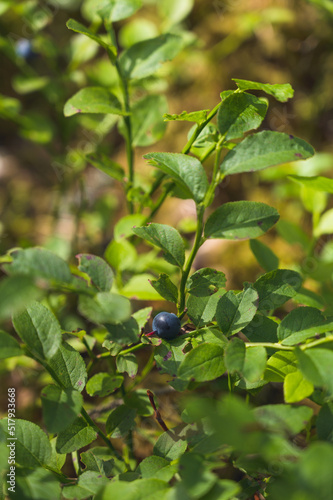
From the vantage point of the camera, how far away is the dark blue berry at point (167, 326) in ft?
2.09

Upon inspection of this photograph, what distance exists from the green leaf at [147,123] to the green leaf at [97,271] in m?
0.44

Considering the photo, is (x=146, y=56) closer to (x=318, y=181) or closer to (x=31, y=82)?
(x=318, y=181)

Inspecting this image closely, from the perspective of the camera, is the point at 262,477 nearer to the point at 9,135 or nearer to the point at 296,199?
the point at 296,199

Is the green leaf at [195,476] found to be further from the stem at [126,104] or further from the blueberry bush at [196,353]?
the stem at [126,104]

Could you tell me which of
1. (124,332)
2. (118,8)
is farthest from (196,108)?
(124,332)

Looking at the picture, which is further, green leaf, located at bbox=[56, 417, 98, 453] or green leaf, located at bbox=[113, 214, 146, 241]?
green leaf, located at bbox=[113, 214, 146, 241]

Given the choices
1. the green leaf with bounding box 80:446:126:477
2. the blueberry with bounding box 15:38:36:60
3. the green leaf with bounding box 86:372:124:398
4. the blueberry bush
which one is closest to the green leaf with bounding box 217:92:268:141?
the blueberry bush

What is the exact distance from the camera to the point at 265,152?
61 cm

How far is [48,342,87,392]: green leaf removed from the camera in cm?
63

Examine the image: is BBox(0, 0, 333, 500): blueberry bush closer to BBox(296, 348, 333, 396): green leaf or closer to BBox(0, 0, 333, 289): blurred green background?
BBox(296, 348, 333, 396): green leaf

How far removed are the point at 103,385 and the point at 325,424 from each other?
0.34 meters

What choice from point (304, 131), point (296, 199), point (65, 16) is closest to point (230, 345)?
point (296, 199)

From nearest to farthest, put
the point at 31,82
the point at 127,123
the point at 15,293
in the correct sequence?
1. the point at 15,293
2. the point at 127,123
3. the point at 31,82

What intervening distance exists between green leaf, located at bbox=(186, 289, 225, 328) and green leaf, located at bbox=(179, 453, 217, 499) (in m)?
0.20
